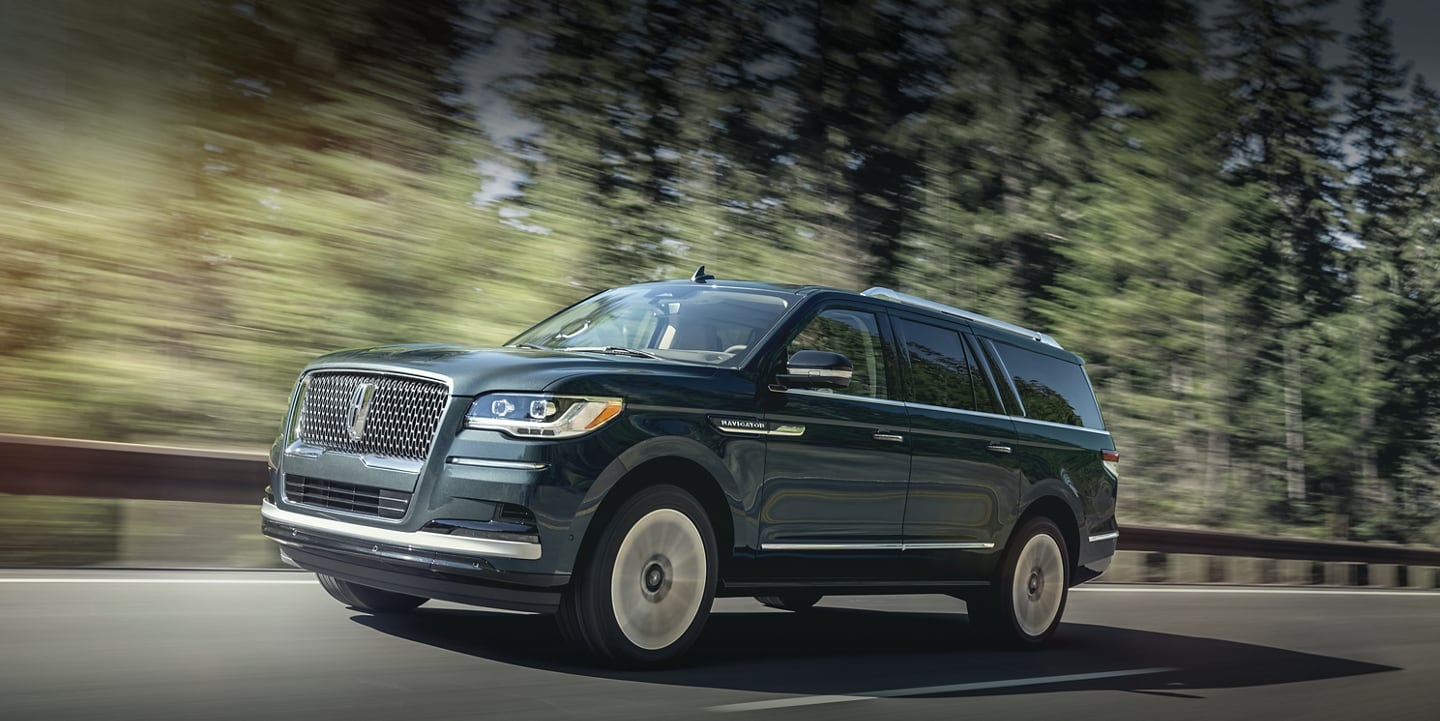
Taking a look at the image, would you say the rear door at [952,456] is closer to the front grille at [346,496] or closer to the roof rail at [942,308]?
the roof rail at [942,308]

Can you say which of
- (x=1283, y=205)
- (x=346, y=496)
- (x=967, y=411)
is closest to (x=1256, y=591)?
(x=967, y=411)

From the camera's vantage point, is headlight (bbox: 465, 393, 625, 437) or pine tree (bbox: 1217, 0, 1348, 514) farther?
pine tree (bbox: 1217, 0, 1348, 514)

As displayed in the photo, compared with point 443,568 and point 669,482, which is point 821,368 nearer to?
point 669,482

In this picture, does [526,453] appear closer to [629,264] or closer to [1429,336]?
[629,264]

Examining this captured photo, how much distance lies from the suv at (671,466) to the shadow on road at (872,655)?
0.92 feet

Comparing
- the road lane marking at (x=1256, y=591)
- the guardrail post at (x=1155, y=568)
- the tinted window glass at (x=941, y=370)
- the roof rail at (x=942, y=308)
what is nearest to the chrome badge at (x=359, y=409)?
the roof rail at (x=942, y=308)

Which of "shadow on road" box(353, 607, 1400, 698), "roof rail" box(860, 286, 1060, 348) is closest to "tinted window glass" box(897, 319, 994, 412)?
"roof rail" box(860, 286, 1060, 348)

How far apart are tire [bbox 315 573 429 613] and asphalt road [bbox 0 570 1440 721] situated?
3.8 inches

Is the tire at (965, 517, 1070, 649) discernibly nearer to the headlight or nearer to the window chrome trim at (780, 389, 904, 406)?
the window chrome trim at (780, 389, 904, 406)

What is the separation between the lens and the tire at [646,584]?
19.7 feet

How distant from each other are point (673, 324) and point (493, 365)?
1.54 meters

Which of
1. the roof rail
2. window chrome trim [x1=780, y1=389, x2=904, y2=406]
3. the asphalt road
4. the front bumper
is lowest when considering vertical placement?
the asphalt road

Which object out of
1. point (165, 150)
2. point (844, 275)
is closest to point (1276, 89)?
point (844, 275)

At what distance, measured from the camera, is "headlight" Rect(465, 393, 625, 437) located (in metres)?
5.79
